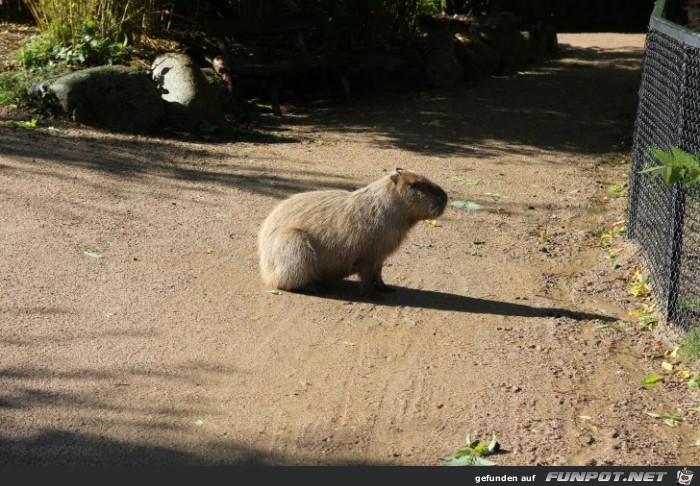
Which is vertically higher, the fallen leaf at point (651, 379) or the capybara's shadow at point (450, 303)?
the fallen leaf at point (651, 379)

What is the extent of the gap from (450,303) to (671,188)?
1555mm

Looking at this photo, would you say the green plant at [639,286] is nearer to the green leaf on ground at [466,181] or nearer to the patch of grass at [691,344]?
the patch of grass at [691,344]

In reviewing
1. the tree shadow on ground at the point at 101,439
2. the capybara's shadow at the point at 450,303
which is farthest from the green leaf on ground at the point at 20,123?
the tree shadow on ground at the point at 101,439

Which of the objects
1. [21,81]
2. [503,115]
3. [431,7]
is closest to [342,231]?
[21,81]

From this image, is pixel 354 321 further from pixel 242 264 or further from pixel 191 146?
pixel 191 146

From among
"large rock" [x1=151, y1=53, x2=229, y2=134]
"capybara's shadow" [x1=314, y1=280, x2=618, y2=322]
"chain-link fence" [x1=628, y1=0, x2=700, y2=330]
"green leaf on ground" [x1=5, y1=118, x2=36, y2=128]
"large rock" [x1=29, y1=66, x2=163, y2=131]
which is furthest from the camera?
"large rock" [x1=151, y1=53, x2=229, y2=134]

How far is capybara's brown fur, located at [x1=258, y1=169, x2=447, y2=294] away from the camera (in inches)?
235

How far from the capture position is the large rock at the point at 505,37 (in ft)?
51.9

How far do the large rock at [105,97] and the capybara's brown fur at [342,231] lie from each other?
4.56 meters

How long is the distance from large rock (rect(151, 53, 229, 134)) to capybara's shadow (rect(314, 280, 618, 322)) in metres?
4.76

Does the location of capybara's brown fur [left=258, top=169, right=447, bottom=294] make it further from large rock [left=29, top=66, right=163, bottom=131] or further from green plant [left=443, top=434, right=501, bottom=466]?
large rock [left=29, top=66, right=163, bottom=131]

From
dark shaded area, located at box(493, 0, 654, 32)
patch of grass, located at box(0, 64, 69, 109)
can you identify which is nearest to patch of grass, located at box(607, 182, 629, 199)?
patch of grass, located at box(0, 64, 69, 109)

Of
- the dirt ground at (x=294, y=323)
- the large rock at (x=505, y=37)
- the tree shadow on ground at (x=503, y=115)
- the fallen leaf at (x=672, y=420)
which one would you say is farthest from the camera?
the large rock at (x=505, y=37)

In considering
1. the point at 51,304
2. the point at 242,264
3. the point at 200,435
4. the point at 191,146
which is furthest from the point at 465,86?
the point at 200,435
